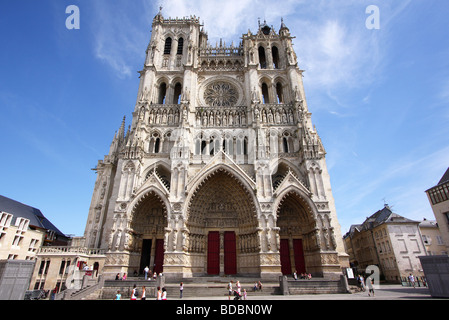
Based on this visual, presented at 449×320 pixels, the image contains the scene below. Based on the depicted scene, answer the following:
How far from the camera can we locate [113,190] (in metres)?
20.2

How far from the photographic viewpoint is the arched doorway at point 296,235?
60.9ft

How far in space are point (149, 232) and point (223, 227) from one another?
6.02 m

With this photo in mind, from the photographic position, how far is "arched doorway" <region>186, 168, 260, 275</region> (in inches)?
724

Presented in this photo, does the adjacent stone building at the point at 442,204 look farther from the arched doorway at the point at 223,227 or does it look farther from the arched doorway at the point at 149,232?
the arched doorway at the point at 149,232

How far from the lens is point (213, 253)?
19.2 metres

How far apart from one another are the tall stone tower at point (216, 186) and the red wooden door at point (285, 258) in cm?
7

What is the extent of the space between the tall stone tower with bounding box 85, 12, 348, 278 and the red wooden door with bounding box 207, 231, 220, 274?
0.08 metres

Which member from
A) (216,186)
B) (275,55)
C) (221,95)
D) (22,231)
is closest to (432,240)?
(216,186)

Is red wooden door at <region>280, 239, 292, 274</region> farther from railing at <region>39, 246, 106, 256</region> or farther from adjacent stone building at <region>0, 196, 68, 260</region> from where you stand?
adjacent stone building at <region>0, 196, 68, 260</region>

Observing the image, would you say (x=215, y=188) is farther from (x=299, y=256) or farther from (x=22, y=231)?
(x=22, y=231)

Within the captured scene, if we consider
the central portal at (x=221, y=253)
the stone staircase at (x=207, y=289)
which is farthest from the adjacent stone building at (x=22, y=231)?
the central portal at (x=221, y=253)
